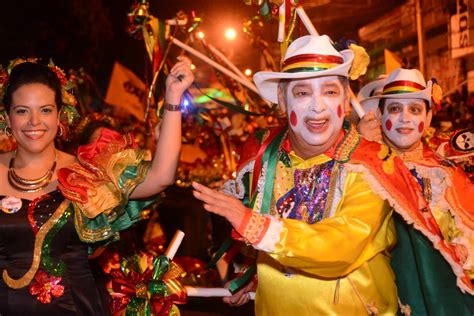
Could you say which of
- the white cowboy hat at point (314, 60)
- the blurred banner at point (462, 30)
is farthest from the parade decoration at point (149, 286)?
the blurred banner at point (462, 30)

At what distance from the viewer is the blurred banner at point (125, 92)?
11898mm

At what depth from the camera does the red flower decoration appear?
10.2ft

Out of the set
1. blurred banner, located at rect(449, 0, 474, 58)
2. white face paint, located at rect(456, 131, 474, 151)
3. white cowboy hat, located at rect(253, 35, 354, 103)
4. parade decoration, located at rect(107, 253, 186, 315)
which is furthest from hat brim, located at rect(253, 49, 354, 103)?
blurred banner, located at rect(449, 0, 474, 58)

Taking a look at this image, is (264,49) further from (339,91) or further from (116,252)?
(339,91)

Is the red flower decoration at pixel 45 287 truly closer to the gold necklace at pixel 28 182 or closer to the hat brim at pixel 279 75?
the gold necklace at pixel 28 182

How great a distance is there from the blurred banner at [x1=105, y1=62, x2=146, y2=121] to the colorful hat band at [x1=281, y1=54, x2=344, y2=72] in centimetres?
898

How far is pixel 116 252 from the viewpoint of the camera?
4605mm

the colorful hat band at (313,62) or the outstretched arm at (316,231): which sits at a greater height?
the colorful hat band at (313,62)

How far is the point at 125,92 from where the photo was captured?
1204 cm

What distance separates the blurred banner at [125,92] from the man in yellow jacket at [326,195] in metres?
8.84

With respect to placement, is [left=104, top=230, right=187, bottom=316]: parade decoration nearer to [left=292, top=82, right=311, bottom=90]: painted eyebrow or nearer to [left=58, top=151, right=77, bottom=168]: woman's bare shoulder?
[left=58, top=151, right=77, bottom=168]: woman's bare shoulder

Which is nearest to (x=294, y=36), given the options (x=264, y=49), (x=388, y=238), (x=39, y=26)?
(x=388, y=238)

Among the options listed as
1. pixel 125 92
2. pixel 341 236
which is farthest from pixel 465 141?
pixel 125 92

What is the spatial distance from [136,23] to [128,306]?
10.3ft
